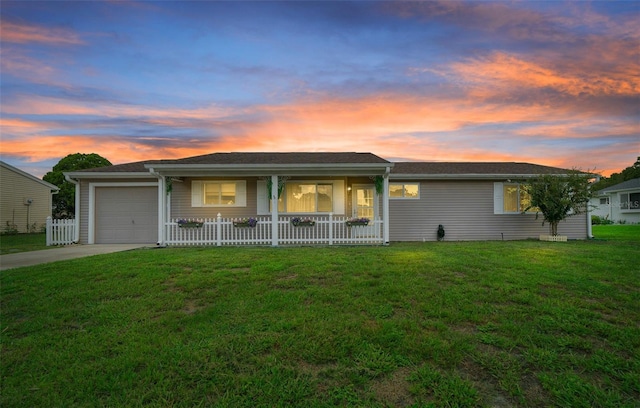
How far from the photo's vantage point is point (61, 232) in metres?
12.7

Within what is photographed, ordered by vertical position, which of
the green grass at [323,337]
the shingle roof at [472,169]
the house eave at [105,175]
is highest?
the shingle roof at [472,169]

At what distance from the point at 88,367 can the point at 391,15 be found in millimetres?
11184

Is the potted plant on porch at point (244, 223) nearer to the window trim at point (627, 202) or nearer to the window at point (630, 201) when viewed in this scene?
the window trim at point (627, 202)

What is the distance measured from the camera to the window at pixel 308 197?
13133 millimetres

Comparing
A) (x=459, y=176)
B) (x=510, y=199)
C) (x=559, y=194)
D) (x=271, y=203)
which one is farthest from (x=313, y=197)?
(x=559, y=194)

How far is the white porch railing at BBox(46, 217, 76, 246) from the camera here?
12.5 m

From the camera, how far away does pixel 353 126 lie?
51.5 ft

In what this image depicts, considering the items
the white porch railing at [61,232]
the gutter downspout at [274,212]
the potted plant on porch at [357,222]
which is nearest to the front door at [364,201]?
the potted plant on porch at [357,222]

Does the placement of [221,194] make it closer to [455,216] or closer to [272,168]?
[272,168]

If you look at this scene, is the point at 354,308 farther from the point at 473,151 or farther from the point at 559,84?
the point at 473,151

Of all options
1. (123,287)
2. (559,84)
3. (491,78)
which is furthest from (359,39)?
(123,287)

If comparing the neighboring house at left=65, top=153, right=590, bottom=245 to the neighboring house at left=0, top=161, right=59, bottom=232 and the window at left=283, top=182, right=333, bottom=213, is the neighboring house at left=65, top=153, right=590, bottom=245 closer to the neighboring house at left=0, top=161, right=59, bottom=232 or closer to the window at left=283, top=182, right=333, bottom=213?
the window at left=283, top=182, right=333, bottom=213

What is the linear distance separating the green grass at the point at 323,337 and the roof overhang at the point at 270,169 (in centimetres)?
518

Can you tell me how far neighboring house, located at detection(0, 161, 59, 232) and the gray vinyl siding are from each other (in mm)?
24031
